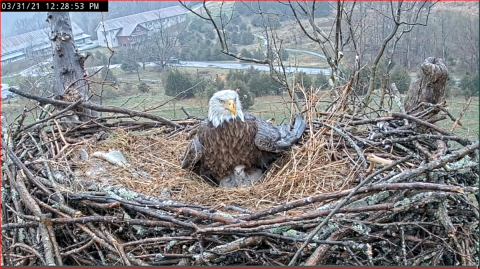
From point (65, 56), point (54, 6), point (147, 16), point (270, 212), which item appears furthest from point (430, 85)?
point (147, 16)

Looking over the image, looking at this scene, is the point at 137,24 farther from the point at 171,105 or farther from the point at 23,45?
the point at 171,105

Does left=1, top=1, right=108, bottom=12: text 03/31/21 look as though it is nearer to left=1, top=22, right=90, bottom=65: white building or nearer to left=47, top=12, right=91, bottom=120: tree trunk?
left=47, top=12, right=91, bottom=120: tree trunk

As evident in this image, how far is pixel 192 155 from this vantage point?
359 centimetres

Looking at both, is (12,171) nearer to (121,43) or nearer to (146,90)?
(146,90)

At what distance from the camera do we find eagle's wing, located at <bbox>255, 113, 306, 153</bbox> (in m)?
3.60

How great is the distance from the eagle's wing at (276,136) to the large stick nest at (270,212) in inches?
8.3

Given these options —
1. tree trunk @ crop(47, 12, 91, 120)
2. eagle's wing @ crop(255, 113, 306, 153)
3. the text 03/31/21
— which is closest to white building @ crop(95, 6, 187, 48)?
tree trunk @ crop(47, 12, 91, 120)

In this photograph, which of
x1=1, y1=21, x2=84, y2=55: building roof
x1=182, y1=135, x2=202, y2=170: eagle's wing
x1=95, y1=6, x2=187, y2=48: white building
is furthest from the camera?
x1=1, y1=21, x2=84, y2=55: building roof

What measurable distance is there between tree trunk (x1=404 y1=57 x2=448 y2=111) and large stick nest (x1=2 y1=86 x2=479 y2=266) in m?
0.14

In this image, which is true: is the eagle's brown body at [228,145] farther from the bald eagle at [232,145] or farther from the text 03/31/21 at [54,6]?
the text 03/31/21 at [54,6]

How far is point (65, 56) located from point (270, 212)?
304cm

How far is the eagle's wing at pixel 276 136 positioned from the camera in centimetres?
360

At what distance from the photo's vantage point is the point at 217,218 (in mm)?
2400

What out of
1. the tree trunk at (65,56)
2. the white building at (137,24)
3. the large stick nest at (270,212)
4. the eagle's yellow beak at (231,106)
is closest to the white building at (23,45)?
the white building at (137,24)
